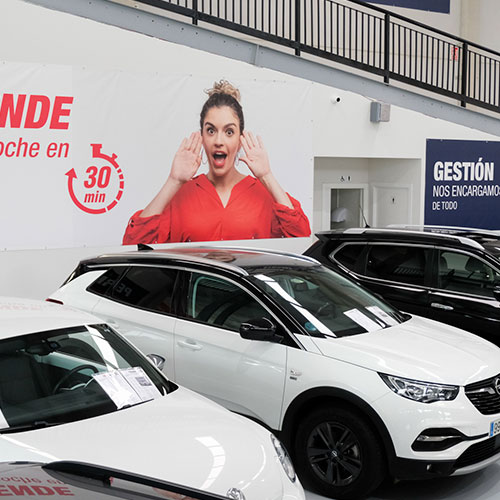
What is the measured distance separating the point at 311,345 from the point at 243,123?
21.6 ft

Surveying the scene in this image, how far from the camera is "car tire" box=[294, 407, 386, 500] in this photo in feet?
16.8

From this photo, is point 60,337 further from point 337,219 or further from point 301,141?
point 337,219

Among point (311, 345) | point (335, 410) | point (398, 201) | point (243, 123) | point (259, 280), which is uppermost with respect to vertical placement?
point (243, 123)

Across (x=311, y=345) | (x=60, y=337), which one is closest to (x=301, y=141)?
(x=311, y=345)

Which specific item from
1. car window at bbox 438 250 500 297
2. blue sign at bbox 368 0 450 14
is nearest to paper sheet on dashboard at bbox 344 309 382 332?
car window at bbox 438 250 500 297

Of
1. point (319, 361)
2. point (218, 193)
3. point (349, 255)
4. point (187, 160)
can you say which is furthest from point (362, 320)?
point (218, 193)

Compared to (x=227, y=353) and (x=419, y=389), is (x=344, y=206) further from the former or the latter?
(x=419, y=389)

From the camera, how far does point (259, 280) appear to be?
5969 mm

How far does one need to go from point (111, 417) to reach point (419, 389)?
2.06m

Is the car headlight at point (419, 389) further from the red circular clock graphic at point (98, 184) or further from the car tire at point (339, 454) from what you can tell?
the red circular clock graphic at point (98, 184)

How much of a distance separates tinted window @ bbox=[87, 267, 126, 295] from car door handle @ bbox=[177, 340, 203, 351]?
3.27 ft

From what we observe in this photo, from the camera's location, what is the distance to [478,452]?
526 centimetres

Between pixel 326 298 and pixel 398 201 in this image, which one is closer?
pixel 326 298

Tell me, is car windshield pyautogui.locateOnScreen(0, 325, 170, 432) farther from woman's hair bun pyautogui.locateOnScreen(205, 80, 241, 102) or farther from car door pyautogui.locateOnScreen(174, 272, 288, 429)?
woman's hair bun pyautogui.locateOnScreen(205, 80, 241, 102)
